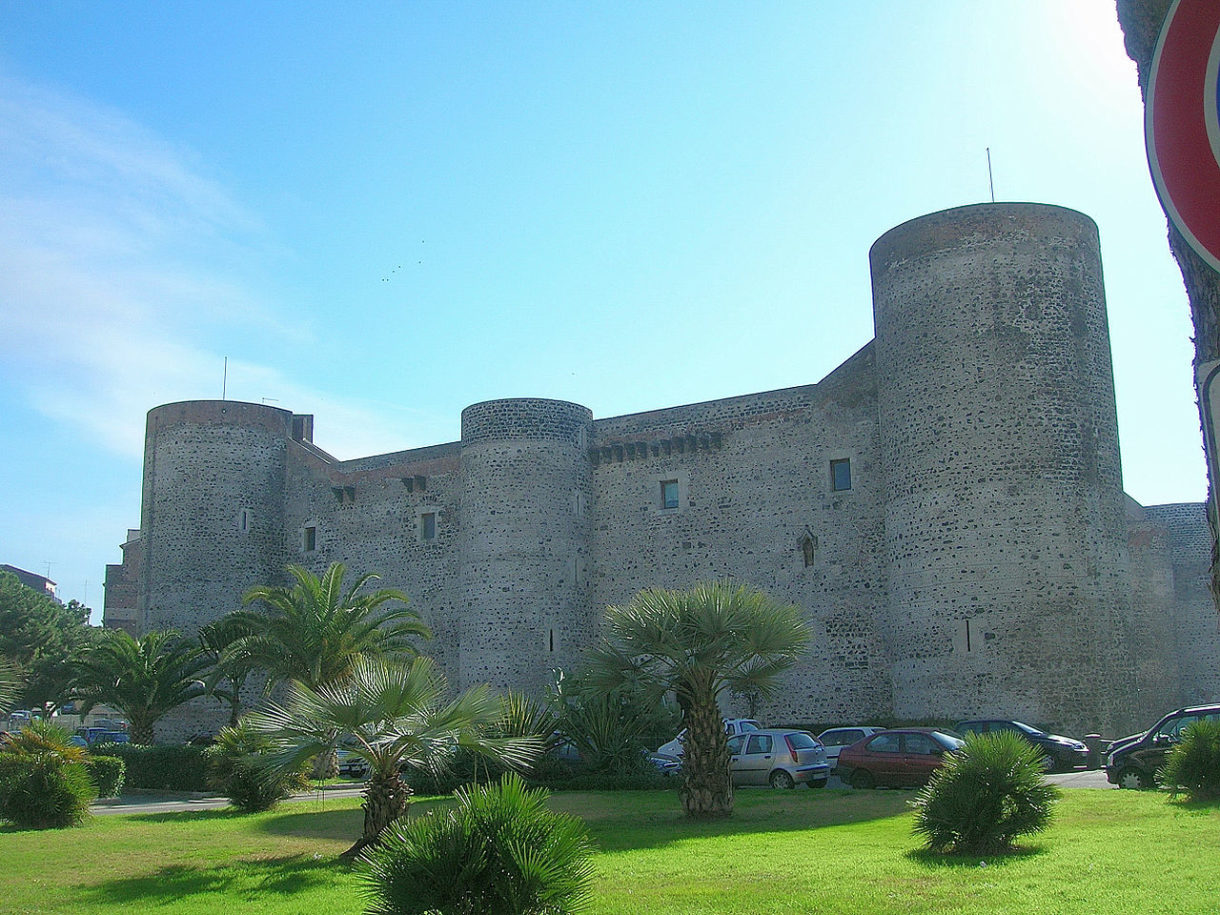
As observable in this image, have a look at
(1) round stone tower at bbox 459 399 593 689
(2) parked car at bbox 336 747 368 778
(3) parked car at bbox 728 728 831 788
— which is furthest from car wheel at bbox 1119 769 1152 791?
(1) round stone tower at bbox 459 399 593 689

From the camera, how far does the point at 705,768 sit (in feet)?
49.5

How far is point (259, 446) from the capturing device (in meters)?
41.1

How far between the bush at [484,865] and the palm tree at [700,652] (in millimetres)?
8271

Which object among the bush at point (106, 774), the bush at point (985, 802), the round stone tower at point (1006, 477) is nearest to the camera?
the bush at point (985, 802)

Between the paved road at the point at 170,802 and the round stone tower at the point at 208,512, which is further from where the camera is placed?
the round stone tower at the point at 208,512

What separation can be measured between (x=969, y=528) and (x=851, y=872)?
55.6 feet

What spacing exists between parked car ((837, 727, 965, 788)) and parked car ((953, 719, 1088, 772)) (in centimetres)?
262

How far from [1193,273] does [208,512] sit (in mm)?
39699

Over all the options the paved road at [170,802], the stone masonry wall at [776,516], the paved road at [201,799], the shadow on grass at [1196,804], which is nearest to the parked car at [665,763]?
the paved road at [201,799]

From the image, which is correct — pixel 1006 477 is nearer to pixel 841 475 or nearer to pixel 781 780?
pixel 841 475

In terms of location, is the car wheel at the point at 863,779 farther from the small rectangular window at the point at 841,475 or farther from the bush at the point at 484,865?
the bush at the point at 484,865

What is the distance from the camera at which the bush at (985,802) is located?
422 inches

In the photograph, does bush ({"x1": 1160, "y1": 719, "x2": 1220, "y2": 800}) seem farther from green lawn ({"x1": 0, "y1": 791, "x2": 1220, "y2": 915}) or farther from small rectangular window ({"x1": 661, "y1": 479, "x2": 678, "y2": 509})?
small rectangular window ({"x1": 661, "y1": 479, "x2": 678, "y2": 509})

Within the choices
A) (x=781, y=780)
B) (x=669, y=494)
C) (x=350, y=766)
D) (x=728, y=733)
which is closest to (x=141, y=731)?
(x=350, y=766)
